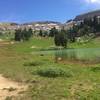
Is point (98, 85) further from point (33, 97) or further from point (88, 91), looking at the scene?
point (33, 97)

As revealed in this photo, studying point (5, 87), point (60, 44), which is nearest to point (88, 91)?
point (5, 87)

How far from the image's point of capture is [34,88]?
931 inches

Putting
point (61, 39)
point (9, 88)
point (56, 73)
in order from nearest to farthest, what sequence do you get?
point (9, 88)
point (56, 73)
point (61, 39)

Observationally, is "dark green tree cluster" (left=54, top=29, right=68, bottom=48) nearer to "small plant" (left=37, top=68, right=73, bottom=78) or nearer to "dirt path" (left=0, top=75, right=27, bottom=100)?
"small plant" (left=37, top=68, right=73, bottom=78)

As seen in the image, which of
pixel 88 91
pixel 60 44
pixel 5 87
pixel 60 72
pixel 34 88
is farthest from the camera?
pixel 60 44

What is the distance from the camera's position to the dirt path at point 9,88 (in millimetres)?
22359

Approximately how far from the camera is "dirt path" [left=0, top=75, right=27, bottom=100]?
73.4 feet

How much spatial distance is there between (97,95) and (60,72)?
11080 millimetres

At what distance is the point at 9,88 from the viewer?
80.6 feet

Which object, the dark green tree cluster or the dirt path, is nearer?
the dirt path

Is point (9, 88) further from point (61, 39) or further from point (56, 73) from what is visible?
point (61, 39)

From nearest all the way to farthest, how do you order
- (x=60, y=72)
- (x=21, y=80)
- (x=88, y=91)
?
1. (x=88, y=91)
2. (x=21, y=80)
3. (x=60, y=72)

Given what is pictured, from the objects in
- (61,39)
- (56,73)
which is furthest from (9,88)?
(61,39)

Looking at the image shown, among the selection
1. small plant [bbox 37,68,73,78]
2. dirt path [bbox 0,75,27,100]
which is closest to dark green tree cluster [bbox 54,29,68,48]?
small plant [bbox 37,68,73,78]
